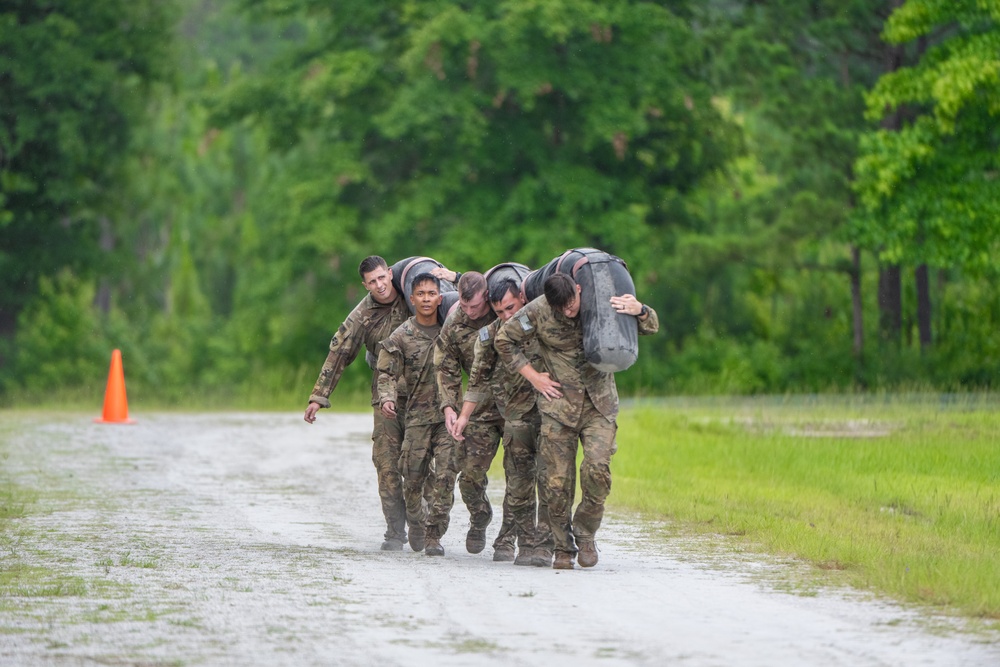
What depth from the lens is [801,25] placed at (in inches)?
1437

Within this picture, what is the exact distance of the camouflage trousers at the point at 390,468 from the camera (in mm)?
12453

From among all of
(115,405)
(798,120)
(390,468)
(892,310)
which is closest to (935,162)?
(798,120)

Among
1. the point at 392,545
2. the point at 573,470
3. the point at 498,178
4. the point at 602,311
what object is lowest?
the point at 392,545

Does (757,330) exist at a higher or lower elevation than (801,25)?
lower

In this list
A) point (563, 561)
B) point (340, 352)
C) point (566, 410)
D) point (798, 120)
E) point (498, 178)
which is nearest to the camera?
point (566, 410)

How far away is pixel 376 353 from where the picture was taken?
504 inches

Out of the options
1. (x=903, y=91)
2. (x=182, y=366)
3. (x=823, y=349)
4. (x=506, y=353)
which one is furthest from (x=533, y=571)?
(x=182, y=366)

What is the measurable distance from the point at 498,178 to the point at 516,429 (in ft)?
83.5

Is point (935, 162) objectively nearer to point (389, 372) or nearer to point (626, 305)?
point (389, 372)

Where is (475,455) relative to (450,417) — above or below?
below

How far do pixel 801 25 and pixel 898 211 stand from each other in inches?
324

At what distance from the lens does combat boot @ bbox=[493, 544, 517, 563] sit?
11586 mm

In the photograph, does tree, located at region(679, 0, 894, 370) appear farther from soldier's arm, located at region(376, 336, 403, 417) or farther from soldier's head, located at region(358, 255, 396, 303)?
soldier's arm, located at region(376, 336, 403, 417)

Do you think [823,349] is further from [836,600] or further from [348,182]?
[836,600]
